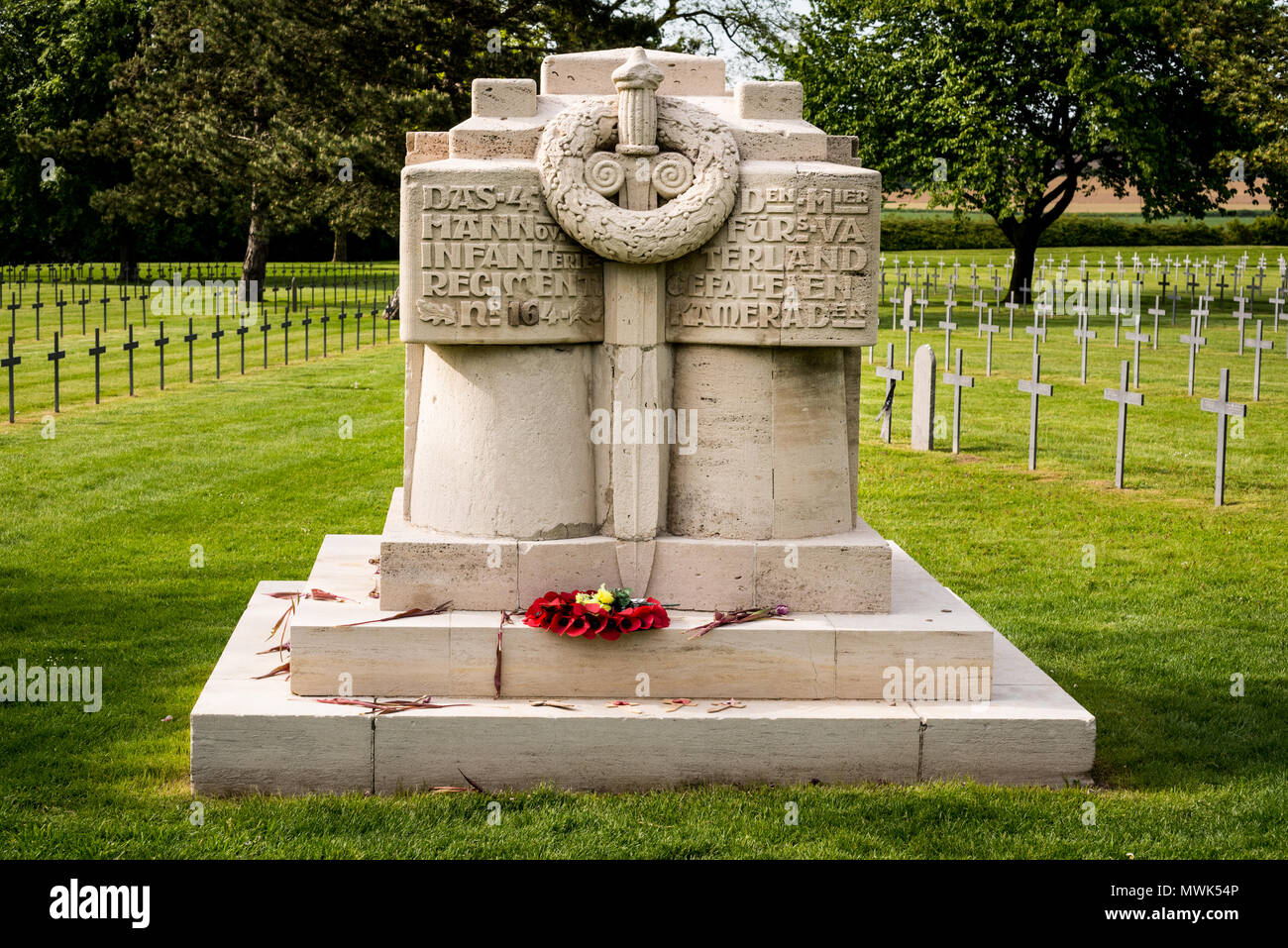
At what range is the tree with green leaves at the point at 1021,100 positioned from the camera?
36.5m

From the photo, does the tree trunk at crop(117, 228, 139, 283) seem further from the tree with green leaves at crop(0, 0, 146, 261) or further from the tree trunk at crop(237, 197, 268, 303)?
the tree trunk at crop(237, 197, 268, 303)

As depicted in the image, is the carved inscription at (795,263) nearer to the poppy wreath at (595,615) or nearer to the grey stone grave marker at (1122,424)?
the poppy wreath at (595,615)

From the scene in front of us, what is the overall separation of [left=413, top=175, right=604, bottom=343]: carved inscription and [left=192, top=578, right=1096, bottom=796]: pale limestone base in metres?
1.70

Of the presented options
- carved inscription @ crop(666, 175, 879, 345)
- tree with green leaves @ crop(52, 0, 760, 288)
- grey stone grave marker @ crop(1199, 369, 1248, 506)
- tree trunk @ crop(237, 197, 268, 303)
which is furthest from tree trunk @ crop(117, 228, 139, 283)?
carved inscription @ crop(666, 175, 879, 345)

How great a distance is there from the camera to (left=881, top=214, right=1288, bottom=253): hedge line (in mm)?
62250

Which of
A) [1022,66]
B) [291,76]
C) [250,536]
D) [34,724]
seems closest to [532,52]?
[291,76]

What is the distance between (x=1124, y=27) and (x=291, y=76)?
21.9m

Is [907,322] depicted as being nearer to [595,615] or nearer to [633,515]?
[633,515]

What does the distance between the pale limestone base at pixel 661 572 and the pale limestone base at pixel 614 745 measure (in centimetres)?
57

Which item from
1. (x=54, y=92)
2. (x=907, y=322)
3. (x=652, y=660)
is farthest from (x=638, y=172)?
(x=54, y=92)

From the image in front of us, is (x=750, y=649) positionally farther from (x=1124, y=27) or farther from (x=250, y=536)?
(x=1124, y=27)

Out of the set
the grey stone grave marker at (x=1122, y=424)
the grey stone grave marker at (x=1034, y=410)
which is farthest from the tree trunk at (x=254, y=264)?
the grey stone grave marker at (x=1122, y=424)

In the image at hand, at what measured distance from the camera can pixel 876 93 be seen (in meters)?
39.5

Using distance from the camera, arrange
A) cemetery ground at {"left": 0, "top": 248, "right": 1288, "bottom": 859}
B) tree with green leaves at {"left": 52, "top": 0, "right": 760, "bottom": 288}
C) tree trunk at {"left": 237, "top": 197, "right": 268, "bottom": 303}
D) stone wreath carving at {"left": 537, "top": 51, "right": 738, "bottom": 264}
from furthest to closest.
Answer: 1. tree trunk at {"left": 237, "top": 197, "right": 268, "bottom": 303}
2. tree with green leaves at {"left": 52, "top": 0, "right": 760, "bottom": 288}
3. stone wreath carving at {"left": 537, "top": 51, "right": 738, "bottom": 264}
4. cemetery ground at {"left": 0, "top": 248, "right": 1288, "bottom": 859}
